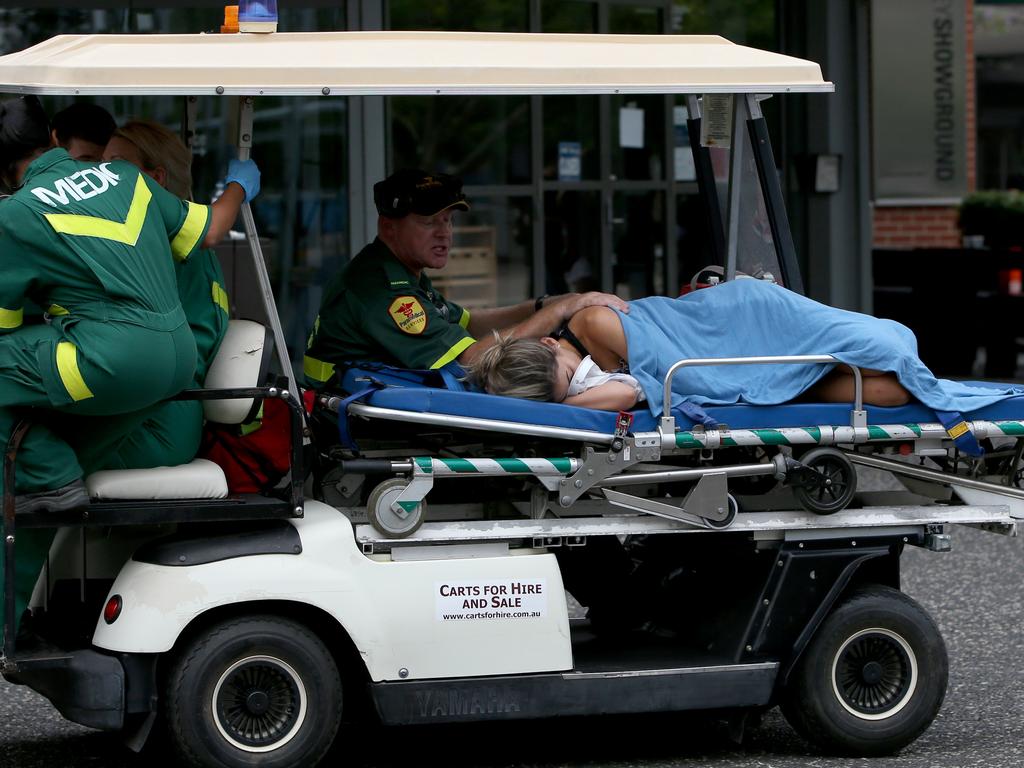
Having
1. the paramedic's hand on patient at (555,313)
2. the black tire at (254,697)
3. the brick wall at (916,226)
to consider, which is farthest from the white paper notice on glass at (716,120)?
the brick wall at (916,226)

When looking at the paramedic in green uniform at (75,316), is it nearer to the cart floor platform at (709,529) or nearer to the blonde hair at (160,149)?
the blonde hair at (160,149)

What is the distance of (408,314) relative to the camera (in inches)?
199

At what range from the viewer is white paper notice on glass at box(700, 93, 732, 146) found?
5.37 m

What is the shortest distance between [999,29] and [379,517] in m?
20.7

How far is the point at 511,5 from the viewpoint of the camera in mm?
11320

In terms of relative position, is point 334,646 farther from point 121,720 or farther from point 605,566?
point 605,566

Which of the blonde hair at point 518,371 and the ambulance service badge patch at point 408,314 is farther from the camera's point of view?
the ambulance service badge patch at point 408,314

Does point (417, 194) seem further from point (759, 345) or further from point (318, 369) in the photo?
point (759, 345)

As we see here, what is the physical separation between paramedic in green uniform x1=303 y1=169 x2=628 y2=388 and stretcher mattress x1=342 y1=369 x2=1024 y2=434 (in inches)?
4.9

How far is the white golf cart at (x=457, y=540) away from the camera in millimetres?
4480

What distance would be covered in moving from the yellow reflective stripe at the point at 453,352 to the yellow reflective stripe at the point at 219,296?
634mm

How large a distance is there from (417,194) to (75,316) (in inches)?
49.8

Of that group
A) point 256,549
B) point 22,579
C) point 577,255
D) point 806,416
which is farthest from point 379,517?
point 577,255

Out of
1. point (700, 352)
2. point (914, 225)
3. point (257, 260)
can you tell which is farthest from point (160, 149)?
point (914, 225)
